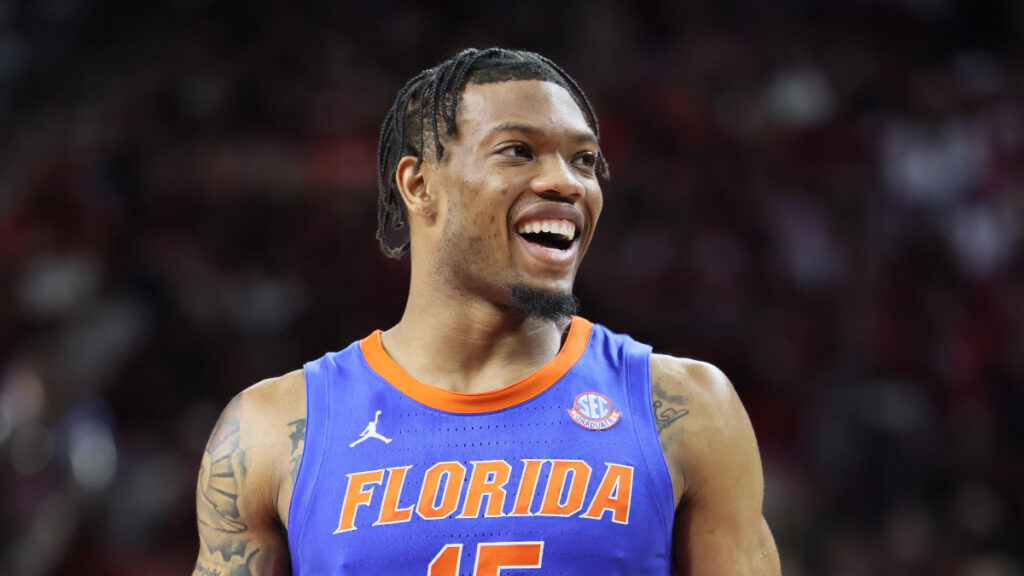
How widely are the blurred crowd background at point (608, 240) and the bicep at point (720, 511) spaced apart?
136 inches

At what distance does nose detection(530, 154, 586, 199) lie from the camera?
2.47m

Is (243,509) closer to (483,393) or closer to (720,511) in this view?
(483,393)

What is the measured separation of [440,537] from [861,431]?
4342 millimetres

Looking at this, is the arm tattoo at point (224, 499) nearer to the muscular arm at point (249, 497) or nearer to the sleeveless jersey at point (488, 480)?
the muscular arm at point (249, 497)

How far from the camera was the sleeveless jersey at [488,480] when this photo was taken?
2289mm

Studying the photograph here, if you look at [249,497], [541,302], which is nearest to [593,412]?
[541,302]

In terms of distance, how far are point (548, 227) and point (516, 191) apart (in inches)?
4.1

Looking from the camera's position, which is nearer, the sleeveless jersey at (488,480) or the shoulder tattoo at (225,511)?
the sleeveless jersey at (488,480)

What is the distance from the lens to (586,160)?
104 inches

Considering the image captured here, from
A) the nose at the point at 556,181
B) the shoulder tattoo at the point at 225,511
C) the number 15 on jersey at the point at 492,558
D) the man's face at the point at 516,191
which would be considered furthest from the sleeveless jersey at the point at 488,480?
the nose at the point at 556,181

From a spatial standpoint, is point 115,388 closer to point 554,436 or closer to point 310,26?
point 310,26

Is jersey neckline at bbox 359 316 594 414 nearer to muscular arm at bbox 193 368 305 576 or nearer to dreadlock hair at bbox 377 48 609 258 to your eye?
muscular arm at bbox 193 368 305 576

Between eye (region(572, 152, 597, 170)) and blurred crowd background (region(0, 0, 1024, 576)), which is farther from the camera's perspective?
blurred crowd background (region(0, 0, 1024, 576))

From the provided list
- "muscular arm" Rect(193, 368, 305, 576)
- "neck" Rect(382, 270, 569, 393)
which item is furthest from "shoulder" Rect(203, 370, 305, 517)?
"neck" Rect(382, 270, 569, 393)
